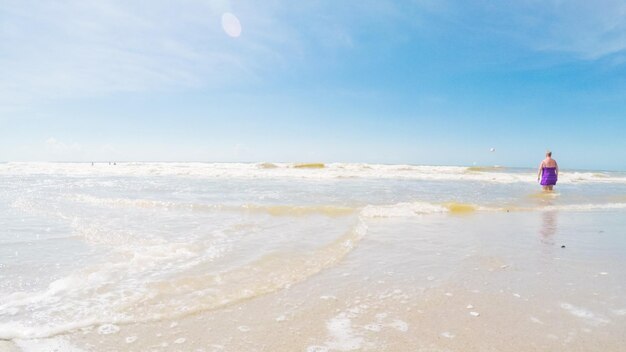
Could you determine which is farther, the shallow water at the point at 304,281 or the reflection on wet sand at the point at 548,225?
the reflection on wet sand at the point at 548,225

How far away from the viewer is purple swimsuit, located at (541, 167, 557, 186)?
1588 cm

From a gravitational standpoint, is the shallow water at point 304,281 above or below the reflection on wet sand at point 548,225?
below

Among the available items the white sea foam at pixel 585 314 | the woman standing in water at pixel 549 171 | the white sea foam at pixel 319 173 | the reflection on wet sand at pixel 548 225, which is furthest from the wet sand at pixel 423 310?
the white sea foam at pixel 319 173

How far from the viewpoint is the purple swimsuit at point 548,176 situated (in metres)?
15.9

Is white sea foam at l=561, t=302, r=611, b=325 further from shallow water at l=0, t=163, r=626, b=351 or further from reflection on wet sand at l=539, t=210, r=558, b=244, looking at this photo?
reflection on wet sand at l=539, t=210, r=558, b=244

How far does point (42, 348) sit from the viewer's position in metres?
2.66

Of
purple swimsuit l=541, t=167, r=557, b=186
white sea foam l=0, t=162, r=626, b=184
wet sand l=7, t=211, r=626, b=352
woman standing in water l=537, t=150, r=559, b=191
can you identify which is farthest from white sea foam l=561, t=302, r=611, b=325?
white sea foam l=0, t=162, r=626, b=184

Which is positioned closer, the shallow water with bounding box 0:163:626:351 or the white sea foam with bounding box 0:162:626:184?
the shallow water with bounding box 0:163:626:351

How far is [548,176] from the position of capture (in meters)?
16.0

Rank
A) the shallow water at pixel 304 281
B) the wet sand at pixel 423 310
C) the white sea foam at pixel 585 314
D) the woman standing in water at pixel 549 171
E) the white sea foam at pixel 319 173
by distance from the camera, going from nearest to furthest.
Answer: the wet sand at pixel 423 310, the shallow water at pixel 304 281, the white sea foam at pixel 585 314, the woman standing in water at pixel 549 171, the white sea foam at pixel 319 173

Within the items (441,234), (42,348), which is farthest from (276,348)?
(441,234)

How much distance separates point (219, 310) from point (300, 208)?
6419 millimetres

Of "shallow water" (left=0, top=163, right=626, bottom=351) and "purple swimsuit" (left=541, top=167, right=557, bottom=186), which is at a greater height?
"purple swimsuit" (left=541, top=167, right=557, bottom=186)

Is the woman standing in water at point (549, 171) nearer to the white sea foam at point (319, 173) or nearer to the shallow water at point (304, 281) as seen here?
the shallow water at point (304, 281)
